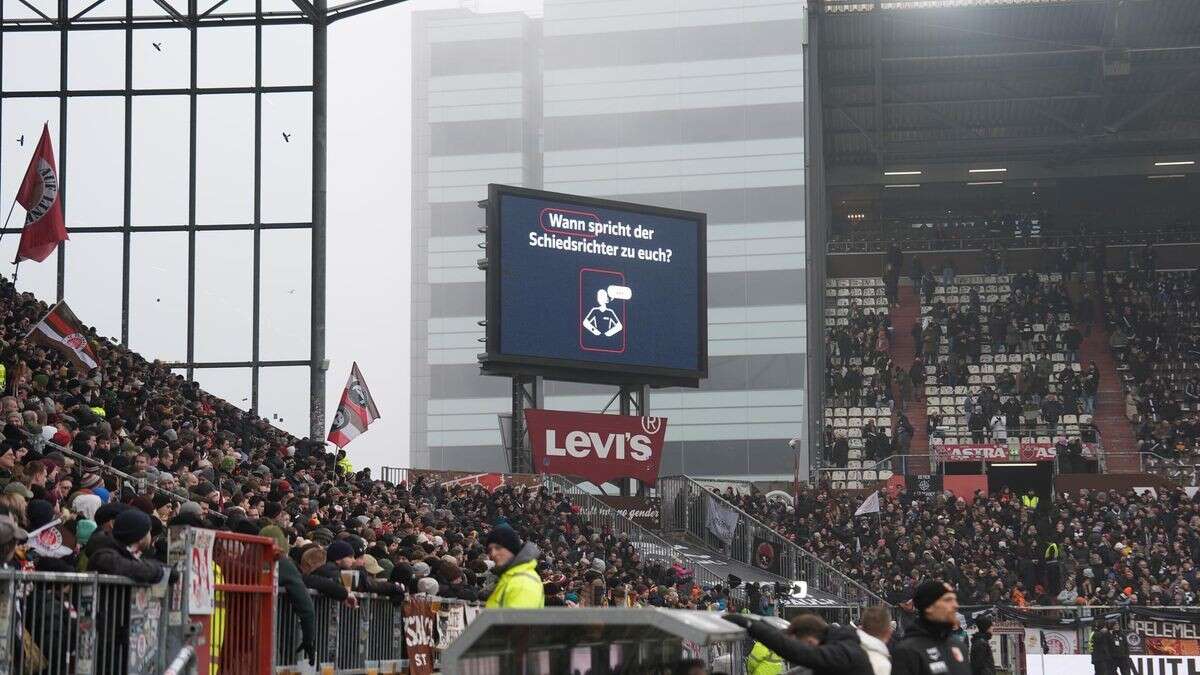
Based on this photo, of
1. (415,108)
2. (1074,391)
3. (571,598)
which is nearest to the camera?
(571,598)

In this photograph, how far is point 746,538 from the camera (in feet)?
120

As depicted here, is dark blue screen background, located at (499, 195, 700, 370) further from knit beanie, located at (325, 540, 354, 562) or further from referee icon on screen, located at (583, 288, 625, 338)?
knit beanie, located at (325, 540, 354, 562)

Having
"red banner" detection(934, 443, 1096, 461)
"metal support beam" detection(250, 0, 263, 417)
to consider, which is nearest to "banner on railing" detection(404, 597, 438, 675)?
"metal support beam" detection(250, 0, 263, 417)

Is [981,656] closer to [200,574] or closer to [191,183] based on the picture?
[200,574]

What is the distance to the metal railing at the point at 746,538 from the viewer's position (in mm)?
34406

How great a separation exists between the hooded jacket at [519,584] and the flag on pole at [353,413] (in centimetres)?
2171

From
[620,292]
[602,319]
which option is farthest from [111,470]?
[620,292]

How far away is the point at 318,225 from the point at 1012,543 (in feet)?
52.8

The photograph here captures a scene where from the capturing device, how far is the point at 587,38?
74938mm

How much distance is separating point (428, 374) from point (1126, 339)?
3896cm

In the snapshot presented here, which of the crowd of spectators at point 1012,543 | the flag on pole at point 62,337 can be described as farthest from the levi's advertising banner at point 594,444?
the flag on pole at point 62,337

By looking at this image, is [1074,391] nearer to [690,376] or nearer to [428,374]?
[690,376]

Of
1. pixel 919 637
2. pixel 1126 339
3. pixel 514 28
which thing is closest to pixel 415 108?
pixel 514 28

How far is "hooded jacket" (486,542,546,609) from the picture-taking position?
350 inches
